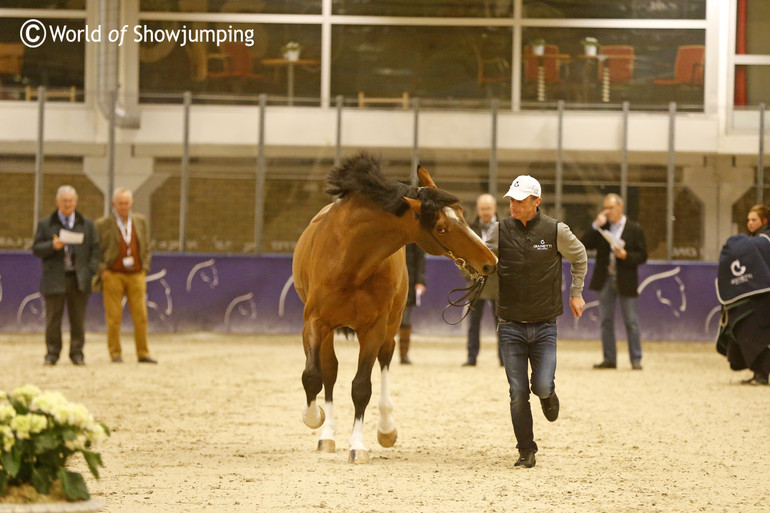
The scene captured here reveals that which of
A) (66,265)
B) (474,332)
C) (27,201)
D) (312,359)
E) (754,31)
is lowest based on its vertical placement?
(474,332)

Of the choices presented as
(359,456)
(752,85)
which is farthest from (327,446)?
(752,85)

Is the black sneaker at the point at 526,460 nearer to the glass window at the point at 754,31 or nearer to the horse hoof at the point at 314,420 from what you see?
the horse hoof at the point at 314,420

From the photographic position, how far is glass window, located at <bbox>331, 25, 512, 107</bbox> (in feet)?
71.2

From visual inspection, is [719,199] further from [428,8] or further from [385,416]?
[385,416]

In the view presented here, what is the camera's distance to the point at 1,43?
21.8m

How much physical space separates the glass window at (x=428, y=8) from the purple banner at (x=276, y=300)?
5721mm

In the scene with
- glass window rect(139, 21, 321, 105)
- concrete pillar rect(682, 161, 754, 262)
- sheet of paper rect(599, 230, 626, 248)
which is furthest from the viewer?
glass window rect(139, 21, 321, 105)

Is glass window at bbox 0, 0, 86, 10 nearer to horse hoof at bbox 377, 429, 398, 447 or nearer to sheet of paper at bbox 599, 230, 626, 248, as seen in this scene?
sheet of paper at bbox 599, 230, 626, 248

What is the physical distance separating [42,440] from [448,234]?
3.44 m

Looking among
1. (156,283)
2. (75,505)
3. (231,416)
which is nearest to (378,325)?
(231,416)

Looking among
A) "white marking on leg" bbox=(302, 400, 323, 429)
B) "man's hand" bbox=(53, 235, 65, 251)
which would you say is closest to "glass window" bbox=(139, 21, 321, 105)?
"man's hand" bbox=(53, 235, 65, 251)

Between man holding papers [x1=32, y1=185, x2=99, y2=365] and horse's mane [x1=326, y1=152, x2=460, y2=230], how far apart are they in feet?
23.0

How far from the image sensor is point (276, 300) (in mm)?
18938

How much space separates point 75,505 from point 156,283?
14681mm
